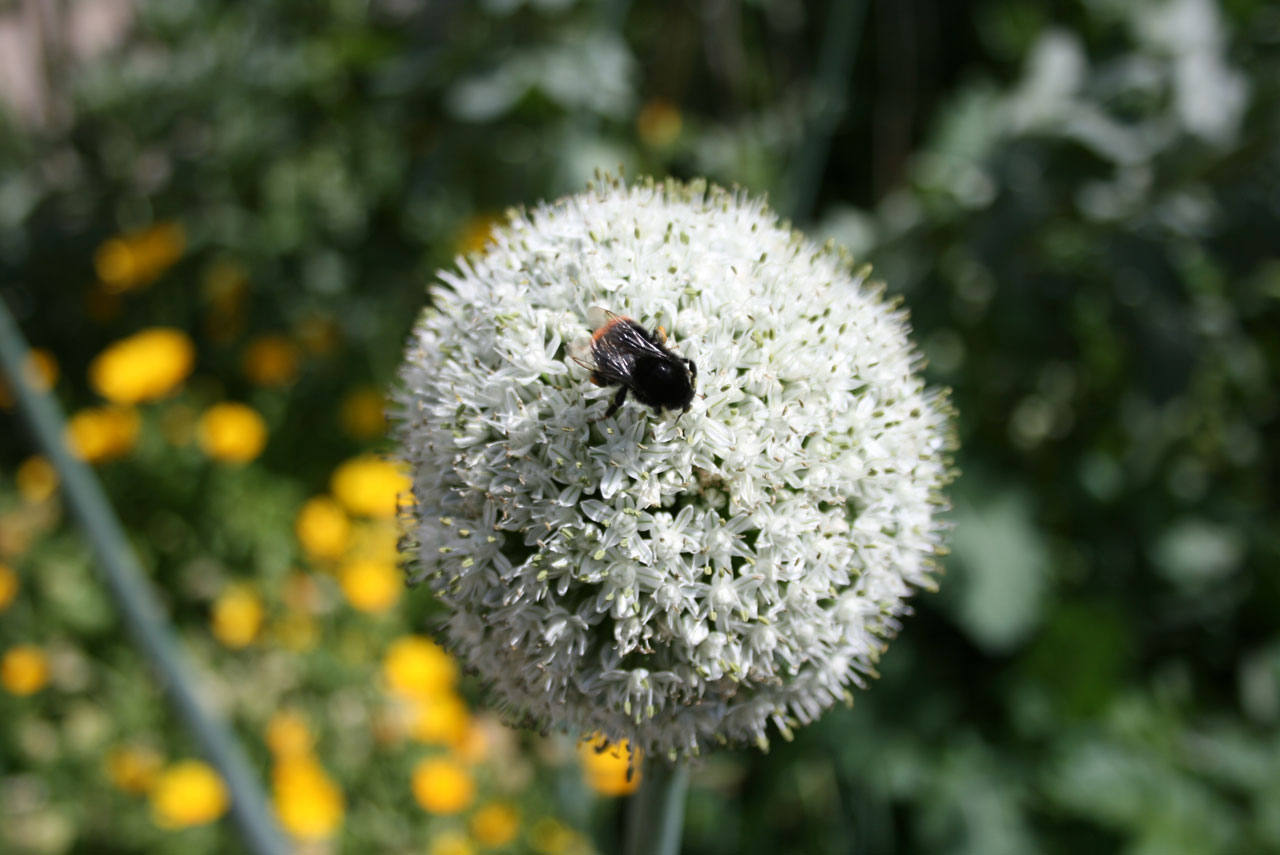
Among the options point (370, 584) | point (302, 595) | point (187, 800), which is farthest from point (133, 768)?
point (370, 584)

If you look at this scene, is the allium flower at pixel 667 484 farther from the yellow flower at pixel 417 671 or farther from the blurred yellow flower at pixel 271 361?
the blurred yellow flower at pixel 271 361

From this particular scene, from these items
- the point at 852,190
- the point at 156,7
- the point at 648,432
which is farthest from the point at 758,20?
the point at 648,432

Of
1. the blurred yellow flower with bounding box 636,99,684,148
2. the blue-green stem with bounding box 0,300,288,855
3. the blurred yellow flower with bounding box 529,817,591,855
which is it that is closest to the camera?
the blue-green stem with bounding box 0,300,288,855

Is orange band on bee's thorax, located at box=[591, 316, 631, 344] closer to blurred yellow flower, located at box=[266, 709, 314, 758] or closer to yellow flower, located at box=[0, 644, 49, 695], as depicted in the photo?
blurred yellow flower, located at box=[266, 709, 314, 758]

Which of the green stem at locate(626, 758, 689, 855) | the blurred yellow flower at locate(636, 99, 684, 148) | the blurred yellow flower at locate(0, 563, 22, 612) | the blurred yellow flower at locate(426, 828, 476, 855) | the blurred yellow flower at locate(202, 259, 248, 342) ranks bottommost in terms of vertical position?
the green stem at locate(626, 758, 689, 855)

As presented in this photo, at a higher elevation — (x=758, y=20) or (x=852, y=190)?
(x=758, y=20)

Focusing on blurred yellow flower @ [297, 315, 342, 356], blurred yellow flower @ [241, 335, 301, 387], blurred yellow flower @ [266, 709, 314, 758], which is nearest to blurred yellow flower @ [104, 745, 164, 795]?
blurred yellow flower @ [266, 709, 314, 758]

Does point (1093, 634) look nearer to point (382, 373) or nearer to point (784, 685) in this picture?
point (784, 685)
